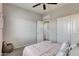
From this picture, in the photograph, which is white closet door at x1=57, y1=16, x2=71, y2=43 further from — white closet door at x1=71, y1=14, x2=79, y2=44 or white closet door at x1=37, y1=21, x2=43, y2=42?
white closet door at x1=37, y1=21, x2=43, y2=42

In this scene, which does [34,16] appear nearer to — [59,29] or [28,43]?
[28,43]

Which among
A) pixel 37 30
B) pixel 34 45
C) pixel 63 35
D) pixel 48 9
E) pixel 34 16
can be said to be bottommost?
pixel 34 45

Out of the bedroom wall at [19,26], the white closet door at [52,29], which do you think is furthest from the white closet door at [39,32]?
the white closet door at [52,29]

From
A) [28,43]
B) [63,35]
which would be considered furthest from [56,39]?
[28,43]

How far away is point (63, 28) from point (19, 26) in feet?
3.96

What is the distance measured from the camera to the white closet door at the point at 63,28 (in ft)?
6.35

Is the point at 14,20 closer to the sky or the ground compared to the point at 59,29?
closer to the sky

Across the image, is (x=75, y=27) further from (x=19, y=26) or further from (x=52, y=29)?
(x=19, y=26)

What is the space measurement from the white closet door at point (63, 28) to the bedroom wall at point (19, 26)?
788 millimetres

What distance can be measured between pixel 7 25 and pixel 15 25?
0.15 metres

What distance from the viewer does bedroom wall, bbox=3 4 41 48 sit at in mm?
1316

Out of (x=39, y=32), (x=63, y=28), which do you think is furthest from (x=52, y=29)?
(x=39, y=32)

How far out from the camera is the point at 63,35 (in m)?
1.98

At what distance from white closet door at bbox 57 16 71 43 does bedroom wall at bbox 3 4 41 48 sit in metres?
0.79
